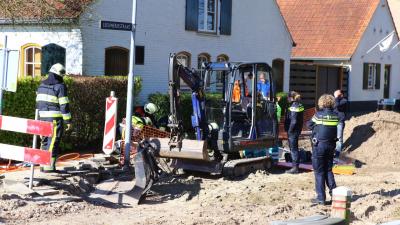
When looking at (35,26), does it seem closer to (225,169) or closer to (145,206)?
(225,169)

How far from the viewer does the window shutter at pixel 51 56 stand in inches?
739

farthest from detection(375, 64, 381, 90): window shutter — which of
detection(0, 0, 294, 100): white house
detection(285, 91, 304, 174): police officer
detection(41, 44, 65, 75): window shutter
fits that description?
detection(285, 91, 304, 174): police officer

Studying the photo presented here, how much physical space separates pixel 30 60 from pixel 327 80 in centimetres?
1502

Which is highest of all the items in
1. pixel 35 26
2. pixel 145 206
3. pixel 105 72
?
pixel 35 26

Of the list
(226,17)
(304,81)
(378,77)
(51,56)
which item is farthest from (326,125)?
(378,77)

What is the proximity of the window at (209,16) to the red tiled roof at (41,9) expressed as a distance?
486 centimetres

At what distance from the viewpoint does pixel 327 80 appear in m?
29.8

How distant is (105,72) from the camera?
19.4 meters

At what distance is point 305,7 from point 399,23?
16.2 metres

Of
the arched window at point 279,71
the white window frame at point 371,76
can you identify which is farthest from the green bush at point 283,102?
the white window frame at point 371,76

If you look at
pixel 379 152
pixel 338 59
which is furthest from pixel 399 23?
pixel 379 152

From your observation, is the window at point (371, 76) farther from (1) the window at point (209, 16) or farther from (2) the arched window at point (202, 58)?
(2) the arched window at point (202, 58)

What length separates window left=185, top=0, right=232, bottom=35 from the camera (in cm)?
2206

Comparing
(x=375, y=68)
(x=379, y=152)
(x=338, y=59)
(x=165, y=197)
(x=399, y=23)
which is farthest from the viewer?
(x=399, y=23)
